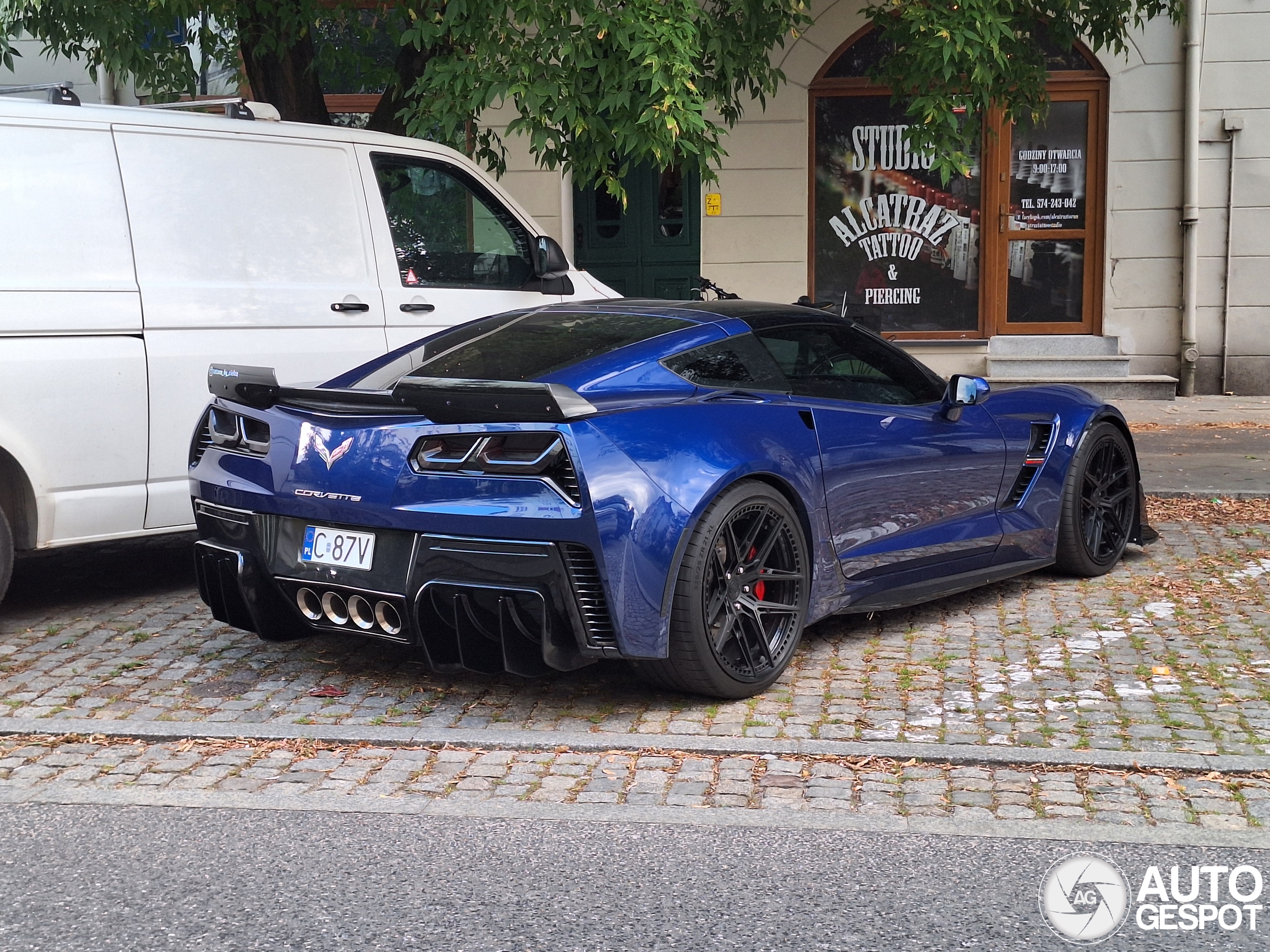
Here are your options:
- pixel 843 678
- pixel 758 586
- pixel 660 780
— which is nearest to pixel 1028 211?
pixel 843 678

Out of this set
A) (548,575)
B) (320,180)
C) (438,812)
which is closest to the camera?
(438,812)

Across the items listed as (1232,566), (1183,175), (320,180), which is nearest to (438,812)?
(320,180)

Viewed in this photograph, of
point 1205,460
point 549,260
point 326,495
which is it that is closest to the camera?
point 326,495

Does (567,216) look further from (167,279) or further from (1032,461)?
(1032,461)

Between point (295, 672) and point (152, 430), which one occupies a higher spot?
point (152, 430)

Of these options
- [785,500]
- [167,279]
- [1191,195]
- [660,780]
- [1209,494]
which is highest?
[1191,195]

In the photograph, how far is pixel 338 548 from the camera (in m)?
4.77

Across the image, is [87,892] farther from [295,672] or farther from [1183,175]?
[1183,175]

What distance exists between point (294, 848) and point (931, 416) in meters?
3.21

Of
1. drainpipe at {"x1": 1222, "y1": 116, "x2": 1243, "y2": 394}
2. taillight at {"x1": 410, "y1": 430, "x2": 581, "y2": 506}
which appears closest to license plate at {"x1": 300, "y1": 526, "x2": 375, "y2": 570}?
taillight at {"x1": 410, "y1": 430, "x2": 581, "y2": 506}

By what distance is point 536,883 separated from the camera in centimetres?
348

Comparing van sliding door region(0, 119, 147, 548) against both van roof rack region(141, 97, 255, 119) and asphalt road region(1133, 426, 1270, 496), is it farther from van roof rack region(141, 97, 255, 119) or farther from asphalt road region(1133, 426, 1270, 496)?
asphalt road region(1133, 426, 1270, 496)

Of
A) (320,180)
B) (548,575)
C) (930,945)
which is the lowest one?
(930,945)

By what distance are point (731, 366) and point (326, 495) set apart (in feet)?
4.94
